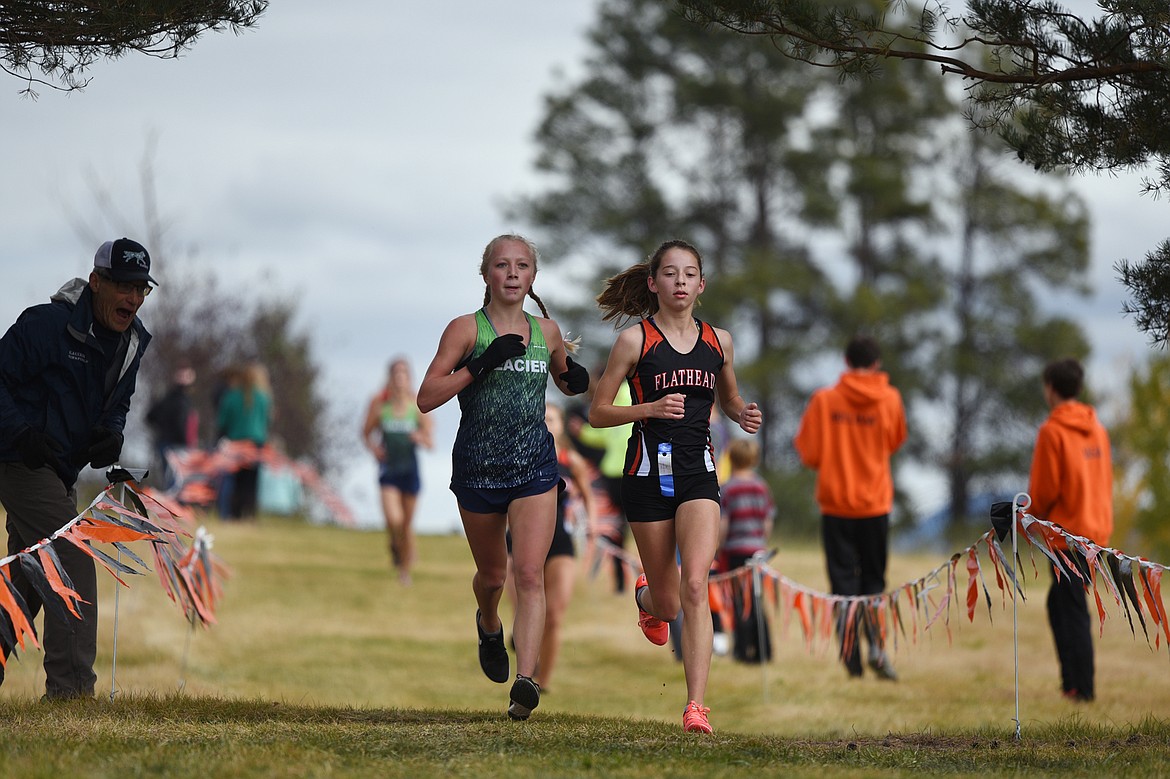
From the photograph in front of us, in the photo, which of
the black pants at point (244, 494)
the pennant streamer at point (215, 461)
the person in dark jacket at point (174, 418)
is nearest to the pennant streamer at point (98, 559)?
the pennant streamer at point (215, 461)

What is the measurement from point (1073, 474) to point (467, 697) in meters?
5.06

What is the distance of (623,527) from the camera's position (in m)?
19.8

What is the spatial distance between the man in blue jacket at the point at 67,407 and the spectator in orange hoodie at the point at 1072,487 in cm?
579

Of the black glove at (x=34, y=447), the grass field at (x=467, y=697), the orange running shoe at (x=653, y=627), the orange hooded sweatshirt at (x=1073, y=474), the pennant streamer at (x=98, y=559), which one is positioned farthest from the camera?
the orange hooded sweatshirt at (x=1073, y=474)

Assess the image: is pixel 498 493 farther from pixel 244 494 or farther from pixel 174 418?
pixel 244 494

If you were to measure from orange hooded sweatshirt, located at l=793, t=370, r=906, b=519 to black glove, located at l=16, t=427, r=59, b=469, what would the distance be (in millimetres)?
6062

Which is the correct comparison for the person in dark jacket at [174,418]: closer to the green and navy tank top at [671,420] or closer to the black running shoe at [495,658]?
the black running shoe at [495,658]

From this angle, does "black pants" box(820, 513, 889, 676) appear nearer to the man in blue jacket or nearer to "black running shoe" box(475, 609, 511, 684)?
"black running shoe" box(475, 609, 511, 684)

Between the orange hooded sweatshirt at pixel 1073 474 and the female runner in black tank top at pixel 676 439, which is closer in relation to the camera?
the female runner in black tank top at pixel 676 439

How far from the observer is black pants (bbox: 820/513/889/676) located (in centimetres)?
1142

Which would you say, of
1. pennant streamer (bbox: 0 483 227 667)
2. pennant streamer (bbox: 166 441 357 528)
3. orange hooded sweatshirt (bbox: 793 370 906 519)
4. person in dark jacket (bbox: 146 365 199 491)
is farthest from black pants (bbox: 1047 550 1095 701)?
person in dark jacket (bbox: 146 365 199 491)

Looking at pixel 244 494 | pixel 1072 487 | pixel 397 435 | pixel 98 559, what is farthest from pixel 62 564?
pixel 244 494

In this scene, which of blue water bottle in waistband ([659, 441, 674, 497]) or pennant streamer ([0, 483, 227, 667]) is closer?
pennant streamer ([0, 483, 227, 667])

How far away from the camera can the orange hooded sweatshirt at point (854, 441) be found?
11344 mm
